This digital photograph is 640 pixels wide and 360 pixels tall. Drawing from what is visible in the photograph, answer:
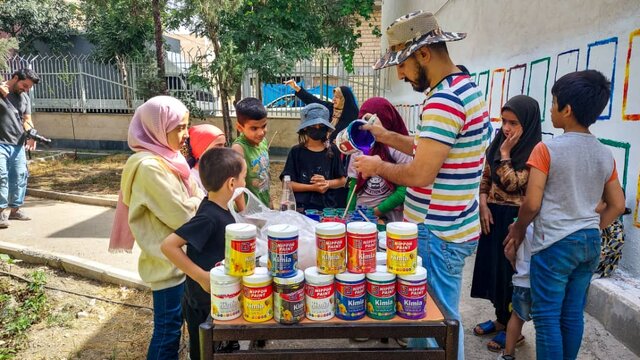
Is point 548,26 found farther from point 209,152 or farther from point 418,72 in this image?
point 209,152

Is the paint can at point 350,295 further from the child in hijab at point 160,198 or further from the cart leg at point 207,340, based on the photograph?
the child in hijab at point 160,198

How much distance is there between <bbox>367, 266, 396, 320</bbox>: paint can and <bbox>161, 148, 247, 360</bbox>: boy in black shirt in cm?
77

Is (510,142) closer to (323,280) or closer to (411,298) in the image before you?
(411,298)

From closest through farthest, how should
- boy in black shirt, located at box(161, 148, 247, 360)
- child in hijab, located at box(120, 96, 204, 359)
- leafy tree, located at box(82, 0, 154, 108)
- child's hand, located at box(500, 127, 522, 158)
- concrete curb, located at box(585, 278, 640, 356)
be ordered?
boy in black shirt, located at box(161, 148, 247, 360) → child in hijab, located at box(120, 96, 204, 359) → concrete curb, located at box(585, 278, 640, 356) → child's hand, located at box(500, 127, 522, 158) → leafy tree, located at box(82, 0, 154, 108)

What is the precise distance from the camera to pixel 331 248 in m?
1.69

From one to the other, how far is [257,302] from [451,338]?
723 mm

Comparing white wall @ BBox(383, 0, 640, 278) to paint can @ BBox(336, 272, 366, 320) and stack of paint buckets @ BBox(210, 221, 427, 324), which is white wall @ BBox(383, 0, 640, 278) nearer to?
stack of paint buckets @ BBox(210, 221, 427, 324)

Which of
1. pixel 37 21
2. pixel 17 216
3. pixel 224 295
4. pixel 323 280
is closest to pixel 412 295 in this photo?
pixel 323 280

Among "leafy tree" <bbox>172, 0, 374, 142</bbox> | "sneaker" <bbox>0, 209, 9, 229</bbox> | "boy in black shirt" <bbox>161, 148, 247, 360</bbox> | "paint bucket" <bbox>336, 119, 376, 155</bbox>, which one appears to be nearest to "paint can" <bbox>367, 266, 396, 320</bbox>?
"boy in black shirt" <bbox>161, 148, 247, 360</bbox>

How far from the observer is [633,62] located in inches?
122

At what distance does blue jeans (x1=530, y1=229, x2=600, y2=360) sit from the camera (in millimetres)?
2252

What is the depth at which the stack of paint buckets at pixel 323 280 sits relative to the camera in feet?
5.45

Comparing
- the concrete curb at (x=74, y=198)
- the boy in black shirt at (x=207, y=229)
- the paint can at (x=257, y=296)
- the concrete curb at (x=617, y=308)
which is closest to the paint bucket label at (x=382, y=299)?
the paint can at (x=257, y=296)

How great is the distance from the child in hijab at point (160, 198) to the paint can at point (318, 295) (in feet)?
3.28
